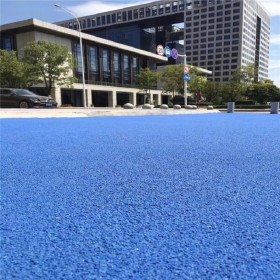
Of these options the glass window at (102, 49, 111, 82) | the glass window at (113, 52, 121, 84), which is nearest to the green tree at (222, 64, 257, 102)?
the glass window at (113, 52, 121, 84)

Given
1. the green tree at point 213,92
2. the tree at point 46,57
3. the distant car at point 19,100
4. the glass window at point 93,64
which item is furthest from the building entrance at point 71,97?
the green tree at point 213,92

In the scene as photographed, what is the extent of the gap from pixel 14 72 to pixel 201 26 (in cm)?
10298

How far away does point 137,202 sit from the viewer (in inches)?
96.6

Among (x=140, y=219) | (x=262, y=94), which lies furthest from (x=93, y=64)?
(x=140, y=219)

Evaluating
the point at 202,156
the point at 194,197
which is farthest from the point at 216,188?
the point at 202,156

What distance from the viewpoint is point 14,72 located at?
94.9 feet

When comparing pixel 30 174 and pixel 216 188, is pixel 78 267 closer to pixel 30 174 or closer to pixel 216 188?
pixel 216 188

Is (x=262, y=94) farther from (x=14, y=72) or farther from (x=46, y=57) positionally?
(x=14, y=72)

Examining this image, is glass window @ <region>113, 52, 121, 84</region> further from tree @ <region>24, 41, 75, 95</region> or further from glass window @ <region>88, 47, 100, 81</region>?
tree @ <region>24, 41, 75, 95</region>

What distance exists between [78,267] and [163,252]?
498 mm

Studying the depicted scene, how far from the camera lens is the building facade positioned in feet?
125

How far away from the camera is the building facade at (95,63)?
3822 cm

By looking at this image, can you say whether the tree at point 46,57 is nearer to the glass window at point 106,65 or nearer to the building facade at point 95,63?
the building facade at point 95,63

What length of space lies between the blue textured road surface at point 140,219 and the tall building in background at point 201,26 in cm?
10589
